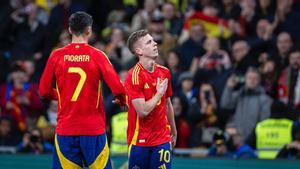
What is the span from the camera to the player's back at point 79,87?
9.96m

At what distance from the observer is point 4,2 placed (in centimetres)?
2133

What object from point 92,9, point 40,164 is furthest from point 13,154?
point 92,9

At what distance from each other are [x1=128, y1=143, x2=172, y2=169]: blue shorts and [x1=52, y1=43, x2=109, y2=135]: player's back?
64 centimetres

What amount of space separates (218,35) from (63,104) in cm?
770

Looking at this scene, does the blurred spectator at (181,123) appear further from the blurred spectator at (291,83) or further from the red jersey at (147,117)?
the red jersey at (147,117)

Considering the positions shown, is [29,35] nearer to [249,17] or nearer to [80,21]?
[249,17]

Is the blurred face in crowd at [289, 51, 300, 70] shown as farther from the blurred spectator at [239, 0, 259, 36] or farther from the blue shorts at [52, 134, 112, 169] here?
the blue shorts at [52, 134, 112, 169]

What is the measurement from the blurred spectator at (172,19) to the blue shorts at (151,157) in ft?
25.4

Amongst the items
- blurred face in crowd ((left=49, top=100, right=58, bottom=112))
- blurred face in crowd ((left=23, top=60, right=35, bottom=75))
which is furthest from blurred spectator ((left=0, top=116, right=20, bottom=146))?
blurred face in crowd ((left=23, top=60, right=35, bottom=75))

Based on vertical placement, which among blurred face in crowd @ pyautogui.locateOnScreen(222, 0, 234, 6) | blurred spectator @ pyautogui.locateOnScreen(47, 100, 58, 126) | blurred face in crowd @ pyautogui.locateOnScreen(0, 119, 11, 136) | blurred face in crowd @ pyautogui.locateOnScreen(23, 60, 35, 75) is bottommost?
blurred face in crowd @ pyautogui.locateOnScreen(0, 119, 11, 136)

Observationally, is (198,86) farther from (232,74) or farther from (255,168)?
(255,168)

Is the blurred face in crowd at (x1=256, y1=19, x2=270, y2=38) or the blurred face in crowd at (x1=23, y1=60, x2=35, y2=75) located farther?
the blurred face in crowd at (x1=23, y1=60, x2=35, y2=75)

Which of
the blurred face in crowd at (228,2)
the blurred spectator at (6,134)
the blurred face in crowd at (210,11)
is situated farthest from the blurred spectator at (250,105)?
the blurred spectator at (6,134)

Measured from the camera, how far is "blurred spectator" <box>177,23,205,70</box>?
1692cm
